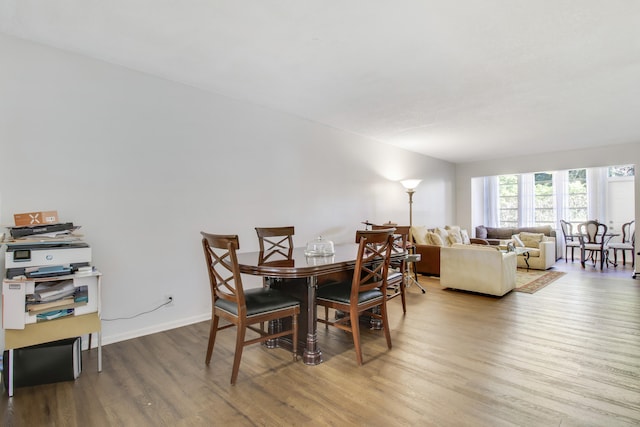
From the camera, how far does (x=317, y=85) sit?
334cm

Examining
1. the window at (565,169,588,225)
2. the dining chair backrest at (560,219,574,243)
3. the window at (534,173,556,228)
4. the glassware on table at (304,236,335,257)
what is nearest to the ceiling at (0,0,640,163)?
the glassware on table at (304,236,335,257)

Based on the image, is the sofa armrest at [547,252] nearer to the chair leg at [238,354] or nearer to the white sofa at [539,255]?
the white sofa at [539,255]

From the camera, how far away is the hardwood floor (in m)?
1.77

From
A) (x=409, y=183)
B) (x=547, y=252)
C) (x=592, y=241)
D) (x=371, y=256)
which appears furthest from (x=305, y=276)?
(x=592, y=241)

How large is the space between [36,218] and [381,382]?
100 inches

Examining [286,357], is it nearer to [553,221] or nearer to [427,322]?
[427,322]

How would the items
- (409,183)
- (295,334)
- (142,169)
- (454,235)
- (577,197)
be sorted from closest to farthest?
(295,334), (142,169), (409,183), (454,235), (577,197)

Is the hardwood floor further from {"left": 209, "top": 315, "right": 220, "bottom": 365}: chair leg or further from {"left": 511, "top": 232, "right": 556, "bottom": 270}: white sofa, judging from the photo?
{"left": 511, "top": 232, "right": 556, "bottom": 270}: white sofa

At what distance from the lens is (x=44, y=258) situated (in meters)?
2.14

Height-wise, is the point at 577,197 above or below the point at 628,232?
above

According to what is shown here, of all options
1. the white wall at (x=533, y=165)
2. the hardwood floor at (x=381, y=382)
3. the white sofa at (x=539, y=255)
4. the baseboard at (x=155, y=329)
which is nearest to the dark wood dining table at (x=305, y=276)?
the hardwood floor at (x=381, y=382)

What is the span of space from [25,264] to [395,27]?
285cm

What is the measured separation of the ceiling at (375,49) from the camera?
2.11 meters

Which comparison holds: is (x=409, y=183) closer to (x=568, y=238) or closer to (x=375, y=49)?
(x=375, y=49)
